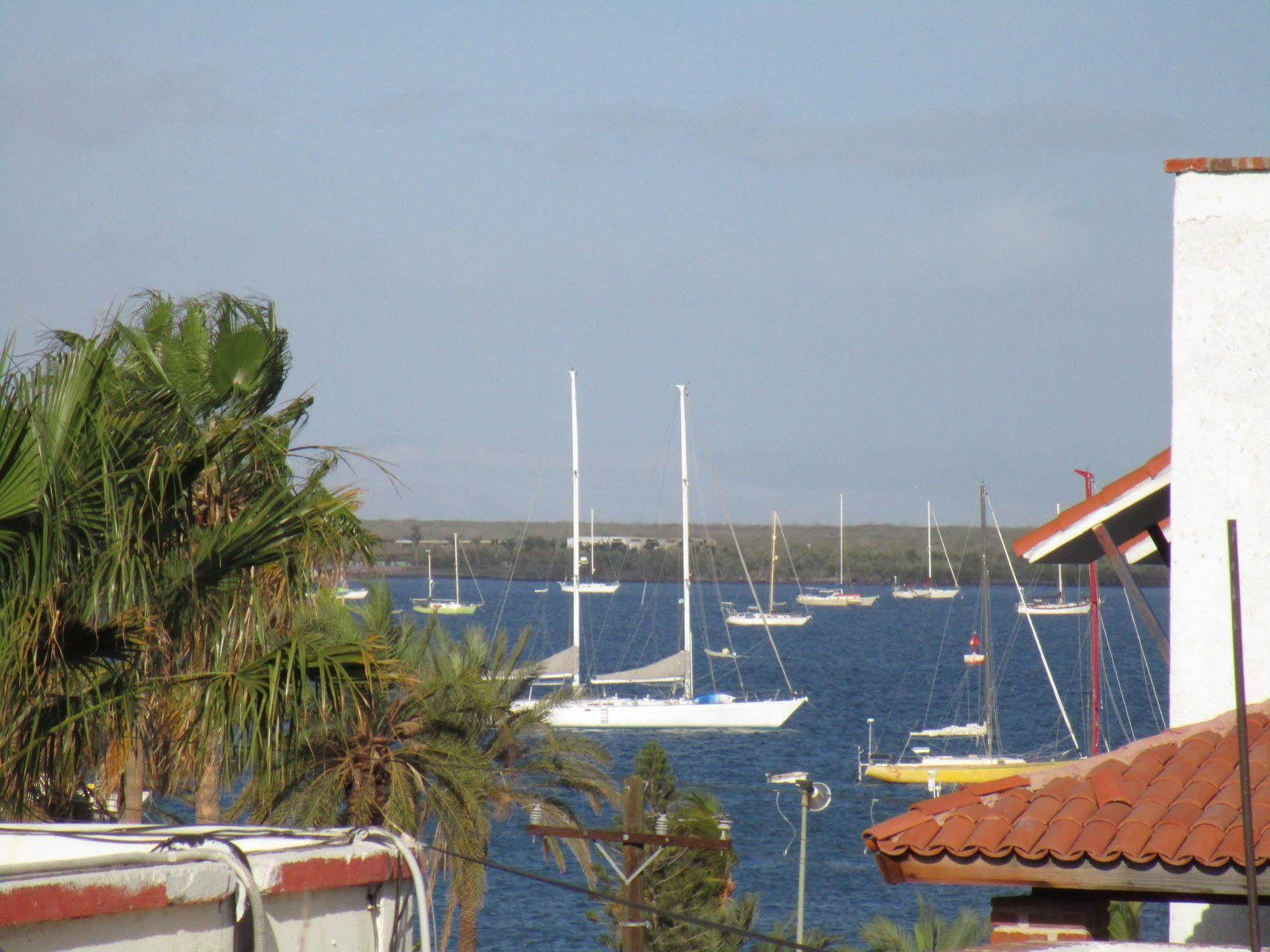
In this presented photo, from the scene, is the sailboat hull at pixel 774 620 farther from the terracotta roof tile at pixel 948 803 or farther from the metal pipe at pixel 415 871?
the metal pipe at pixel 415 871

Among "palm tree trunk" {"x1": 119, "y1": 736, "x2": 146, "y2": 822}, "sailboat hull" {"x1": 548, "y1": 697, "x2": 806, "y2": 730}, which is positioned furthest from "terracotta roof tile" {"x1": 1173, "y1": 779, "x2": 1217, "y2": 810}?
"sailboat hull" {"x1": 548, "y1": 697, "x2": 806, "y2": 730}

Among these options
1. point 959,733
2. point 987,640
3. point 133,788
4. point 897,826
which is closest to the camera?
point 897,826

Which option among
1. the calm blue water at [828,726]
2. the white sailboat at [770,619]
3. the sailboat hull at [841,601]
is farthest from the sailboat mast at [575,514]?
the sailboat hull at [841,601]

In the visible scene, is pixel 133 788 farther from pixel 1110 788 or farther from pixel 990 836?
pixel 1110 788

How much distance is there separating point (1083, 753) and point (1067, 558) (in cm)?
5131

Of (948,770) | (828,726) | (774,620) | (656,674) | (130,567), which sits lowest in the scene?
(828,726)

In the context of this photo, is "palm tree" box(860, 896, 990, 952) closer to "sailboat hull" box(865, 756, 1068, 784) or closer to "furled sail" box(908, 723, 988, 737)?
"sailboat hull" box(865, 756, 1068, 784)

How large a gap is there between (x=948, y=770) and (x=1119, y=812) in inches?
1832

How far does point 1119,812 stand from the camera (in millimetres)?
6332

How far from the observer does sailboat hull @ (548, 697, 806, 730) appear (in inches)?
2655

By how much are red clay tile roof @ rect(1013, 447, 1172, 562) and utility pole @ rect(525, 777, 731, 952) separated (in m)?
5.49

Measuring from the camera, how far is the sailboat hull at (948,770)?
50562 mm

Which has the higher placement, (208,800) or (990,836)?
(990,836)

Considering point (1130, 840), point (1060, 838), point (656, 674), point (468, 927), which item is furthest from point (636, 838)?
point (656, 674)
